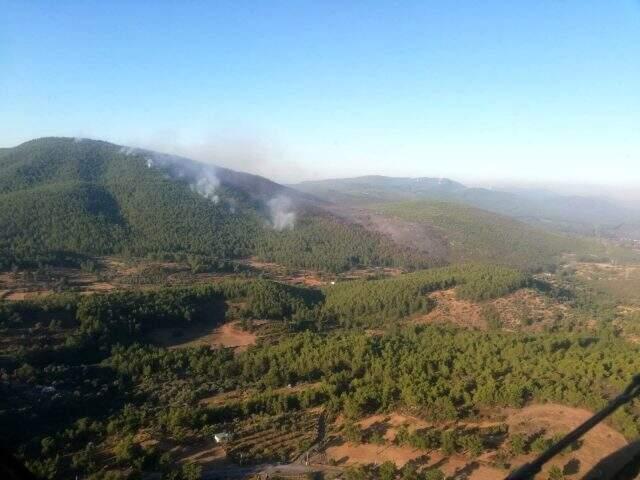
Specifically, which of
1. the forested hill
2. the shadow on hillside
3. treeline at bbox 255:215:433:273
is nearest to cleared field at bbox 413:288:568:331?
the shadow on hillside

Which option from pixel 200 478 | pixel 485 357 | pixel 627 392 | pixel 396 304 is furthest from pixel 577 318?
pixel 627 392

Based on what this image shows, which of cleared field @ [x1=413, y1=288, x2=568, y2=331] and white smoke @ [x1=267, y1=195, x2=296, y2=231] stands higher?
white smoke @ [x1=267, y1=195, x2=296, y2=231]

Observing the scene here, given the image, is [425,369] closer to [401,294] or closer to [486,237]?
[401,294]

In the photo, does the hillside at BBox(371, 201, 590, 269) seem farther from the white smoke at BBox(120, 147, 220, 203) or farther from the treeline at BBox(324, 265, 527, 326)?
the white smoke at BBox(120, 147, 220, 203)

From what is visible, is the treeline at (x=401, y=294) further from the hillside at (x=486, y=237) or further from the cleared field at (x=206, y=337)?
the hillside at (x=486, y=237)

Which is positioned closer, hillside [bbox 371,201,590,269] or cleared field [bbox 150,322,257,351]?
cleared field [bbox 150,322,257,351]

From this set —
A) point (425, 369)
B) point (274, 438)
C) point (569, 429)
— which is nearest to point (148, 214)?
point (425, 369)

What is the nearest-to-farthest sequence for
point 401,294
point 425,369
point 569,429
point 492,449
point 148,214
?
point 492,449 → point 569,429 → point 425,369 → point 401,294 → point 148,214
